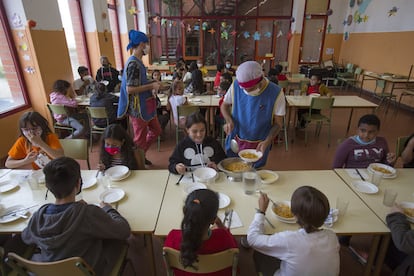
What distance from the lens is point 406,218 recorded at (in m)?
1.49

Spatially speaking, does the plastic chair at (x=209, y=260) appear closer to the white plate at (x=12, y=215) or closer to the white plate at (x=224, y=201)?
the white plate at (x=224, y=201)

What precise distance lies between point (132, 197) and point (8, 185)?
96 centimetres

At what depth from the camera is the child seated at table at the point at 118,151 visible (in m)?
2.25

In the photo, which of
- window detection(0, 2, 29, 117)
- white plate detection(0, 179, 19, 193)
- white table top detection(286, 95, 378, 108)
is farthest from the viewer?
white table top detection(286, 95, 378, 108)

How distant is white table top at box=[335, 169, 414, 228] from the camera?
163 centimetres

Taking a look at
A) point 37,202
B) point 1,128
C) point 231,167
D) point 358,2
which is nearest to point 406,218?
point 231,167

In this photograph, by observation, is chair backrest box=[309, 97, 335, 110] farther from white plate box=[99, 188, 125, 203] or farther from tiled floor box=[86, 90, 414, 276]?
white plate box=[99, 188, 125, 203]

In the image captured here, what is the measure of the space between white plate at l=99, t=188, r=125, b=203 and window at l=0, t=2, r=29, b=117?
11.3 ft

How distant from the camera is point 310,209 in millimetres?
1219

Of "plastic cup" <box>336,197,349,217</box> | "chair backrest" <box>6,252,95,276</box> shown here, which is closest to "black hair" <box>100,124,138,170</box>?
"chair backrest" <box>6,252,95,276</box>

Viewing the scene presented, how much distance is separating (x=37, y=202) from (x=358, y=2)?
10934mm

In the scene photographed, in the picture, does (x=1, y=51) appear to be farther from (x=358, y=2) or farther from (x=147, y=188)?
(x=358, y=2)

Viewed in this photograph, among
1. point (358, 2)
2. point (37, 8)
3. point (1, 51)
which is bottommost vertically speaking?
point (1, 51)

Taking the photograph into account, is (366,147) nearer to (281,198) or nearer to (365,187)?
(365,187)
